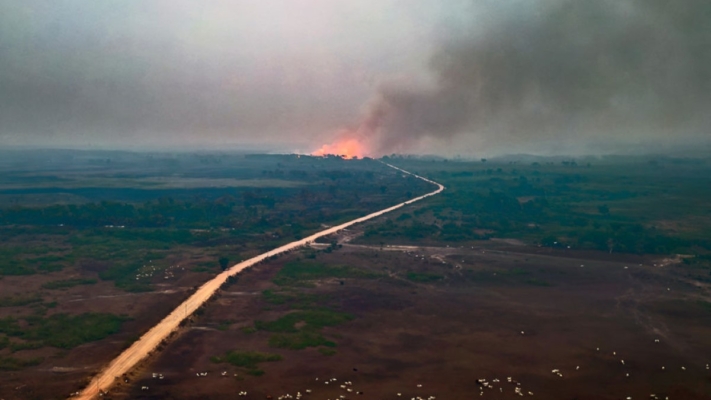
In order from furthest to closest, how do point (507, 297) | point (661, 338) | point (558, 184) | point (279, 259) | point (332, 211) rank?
point (558, 184)
point (332, 211)
point (279, 259)
point (507, 297)
point (661, 338)

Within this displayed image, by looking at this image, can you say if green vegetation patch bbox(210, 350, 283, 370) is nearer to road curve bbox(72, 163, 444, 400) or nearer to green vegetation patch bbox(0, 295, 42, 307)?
road curve bbox(72, 163, 444, 400)

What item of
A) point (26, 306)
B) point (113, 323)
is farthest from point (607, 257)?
point (26, 306)

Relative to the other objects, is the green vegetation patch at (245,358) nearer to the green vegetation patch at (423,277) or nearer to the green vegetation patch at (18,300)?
the green vegetation patch at (18,300)

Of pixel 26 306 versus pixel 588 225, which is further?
pixel 588 225

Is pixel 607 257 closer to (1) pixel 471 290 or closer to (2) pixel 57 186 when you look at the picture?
(1) pixel 471 290

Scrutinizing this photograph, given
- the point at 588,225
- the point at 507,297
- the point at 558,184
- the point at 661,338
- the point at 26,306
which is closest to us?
the point at 661,338

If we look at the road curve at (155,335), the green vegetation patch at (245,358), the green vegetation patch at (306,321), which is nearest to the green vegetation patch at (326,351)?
the green vegetation patch at (245,358)

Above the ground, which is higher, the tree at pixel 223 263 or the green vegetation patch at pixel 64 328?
the tree at pixel 223 263
